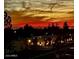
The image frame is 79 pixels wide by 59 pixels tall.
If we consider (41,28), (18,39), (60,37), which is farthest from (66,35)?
(18,39)

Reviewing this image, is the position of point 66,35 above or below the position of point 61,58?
above

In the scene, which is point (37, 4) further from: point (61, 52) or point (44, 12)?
point (61, 52)

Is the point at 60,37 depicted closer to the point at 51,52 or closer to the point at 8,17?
the point at 51,52

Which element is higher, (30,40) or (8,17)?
(8,17)

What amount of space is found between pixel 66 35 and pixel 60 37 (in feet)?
0.22

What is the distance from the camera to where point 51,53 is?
3.17 meters

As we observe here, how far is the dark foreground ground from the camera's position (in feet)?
10.4

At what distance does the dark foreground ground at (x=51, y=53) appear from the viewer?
316cm

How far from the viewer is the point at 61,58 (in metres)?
3.18

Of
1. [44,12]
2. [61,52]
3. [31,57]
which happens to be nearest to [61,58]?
[61,52]

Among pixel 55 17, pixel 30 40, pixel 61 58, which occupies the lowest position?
pixel 61 58

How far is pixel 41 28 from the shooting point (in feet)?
10.4
